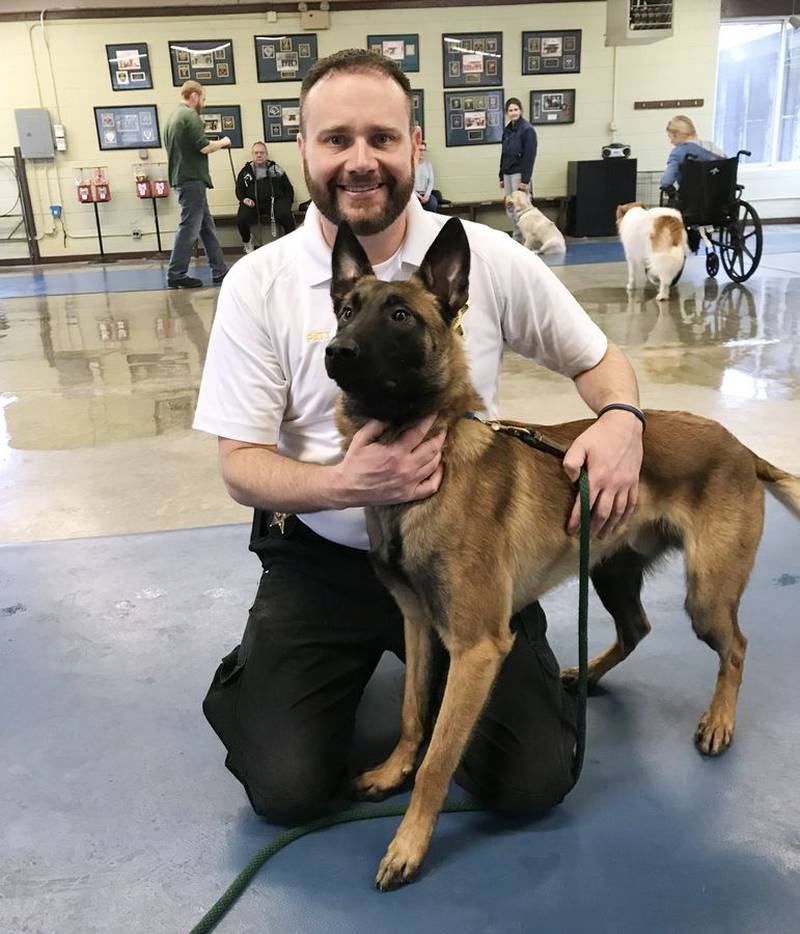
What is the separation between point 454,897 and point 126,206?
12517 mm

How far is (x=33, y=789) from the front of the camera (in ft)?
5.28

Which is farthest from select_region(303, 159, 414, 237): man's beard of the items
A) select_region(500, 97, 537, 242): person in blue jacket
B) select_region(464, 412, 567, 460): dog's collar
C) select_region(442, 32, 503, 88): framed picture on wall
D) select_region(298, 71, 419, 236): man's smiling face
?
select_region(442, 32, 503, 88): framed picture on wall

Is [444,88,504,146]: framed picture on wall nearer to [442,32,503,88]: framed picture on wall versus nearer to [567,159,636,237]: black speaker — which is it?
[442,32,503,88]: framed picture on wall

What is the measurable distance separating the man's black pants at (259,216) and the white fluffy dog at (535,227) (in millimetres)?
3336

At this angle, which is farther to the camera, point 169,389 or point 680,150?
point 680,150

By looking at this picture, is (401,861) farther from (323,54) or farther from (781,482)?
(323,54)

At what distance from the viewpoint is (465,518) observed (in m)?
1.42

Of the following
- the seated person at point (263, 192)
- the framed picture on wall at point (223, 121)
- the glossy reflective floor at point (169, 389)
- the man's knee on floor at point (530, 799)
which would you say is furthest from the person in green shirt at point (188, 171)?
the man's knee on floor at point (530, 799)

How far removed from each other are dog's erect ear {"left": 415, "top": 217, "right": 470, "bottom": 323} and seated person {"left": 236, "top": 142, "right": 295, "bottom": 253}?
406 inches

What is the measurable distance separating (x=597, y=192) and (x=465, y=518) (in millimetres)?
11817

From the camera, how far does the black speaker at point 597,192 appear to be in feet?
39.0

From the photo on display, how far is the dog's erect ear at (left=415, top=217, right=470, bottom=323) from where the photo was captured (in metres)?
1.37

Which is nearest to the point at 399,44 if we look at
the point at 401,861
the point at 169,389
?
the point at 169,389

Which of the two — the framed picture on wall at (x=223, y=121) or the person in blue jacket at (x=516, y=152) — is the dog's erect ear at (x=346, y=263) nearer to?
the person in blue jacket at (x=516, y=152)
